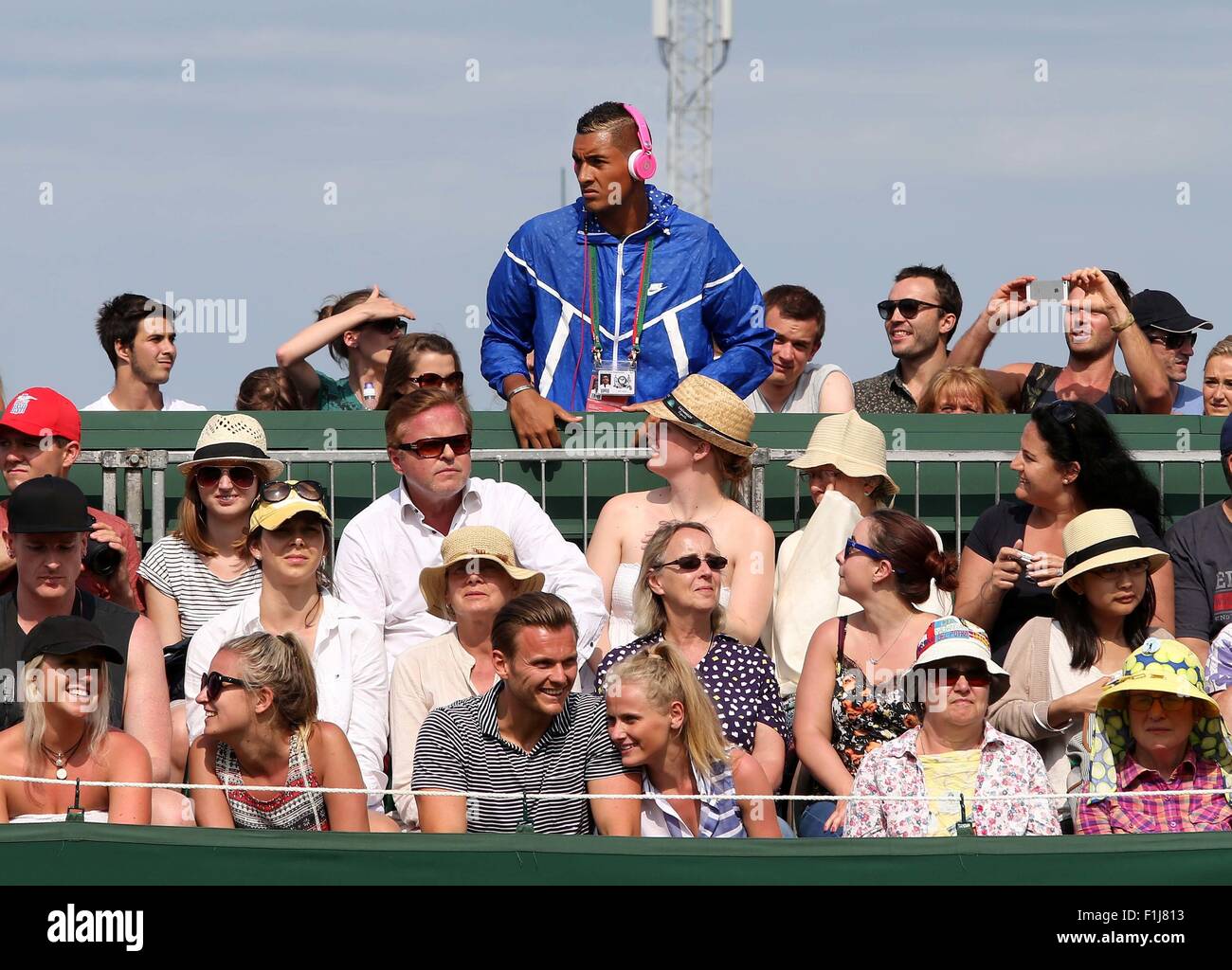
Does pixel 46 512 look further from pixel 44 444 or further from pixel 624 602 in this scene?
pixel 624 602

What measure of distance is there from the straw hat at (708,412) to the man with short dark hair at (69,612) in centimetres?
217

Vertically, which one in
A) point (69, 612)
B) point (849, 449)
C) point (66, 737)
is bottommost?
point (66, 737)

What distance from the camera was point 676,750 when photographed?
6.08 metres

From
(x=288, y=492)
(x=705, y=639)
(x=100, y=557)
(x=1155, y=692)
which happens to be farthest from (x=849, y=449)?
(x=100, y=557)

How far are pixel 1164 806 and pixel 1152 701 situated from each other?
1.07 feet

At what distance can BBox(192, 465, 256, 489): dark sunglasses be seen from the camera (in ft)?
24.4

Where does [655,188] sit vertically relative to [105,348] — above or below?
above

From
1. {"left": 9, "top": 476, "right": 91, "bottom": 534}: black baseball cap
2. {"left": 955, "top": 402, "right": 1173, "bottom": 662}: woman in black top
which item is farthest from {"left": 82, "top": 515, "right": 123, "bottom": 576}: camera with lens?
{"left": 955, "top": 402, "right": 1173, "bottom": 662}: woman in black top

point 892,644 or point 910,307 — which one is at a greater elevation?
point 910,307
